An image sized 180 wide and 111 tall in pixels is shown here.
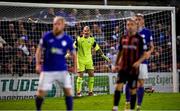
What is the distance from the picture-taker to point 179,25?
84.6 ft

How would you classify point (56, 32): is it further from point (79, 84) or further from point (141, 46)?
point (79, 84)

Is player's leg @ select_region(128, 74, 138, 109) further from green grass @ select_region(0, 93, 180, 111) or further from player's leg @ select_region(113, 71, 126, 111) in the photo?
green grass @ select_region(0, 93, 180, 111)

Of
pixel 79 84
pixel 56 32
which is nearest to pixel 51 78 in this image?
pixel 56 32

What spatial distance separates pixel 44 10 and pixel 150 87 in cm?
511

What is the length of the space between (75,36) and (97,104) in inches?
198

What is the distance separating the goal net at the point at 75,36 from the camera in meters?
19.8

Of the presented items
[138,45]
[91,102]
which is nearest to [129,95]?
[138,45]

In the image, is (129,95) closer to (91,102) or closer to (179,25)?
(91,102)

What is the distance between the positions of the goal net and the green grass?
233 cm

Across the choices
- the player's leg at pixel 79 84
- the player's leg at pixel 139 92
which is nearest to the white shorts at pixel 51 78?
the player's leg at pixel 139 92

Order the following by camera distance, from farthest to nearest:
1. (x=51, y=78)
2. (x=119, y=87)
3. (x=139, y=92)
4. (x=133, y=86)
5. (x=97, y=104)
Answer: (x=97, y=104) → (x=139, y=92) → (x=133, y=86) → (x=119, y=87) → (x=51, y=78)

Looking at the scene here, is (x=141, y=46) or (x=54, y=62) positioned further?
(x=141, y=46)

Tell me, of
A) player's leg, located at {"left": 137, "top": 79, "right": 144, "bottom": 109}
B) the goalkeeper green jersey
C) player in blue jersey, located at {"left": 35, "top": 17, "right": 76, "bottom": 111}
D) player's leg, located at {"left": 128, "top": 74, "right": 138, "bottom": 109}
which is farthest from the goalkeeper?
player in blue jersey, located at {"left": 35, "top": 17, "right": 76, "bottom": 111}

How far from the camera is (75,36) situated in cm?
2083
